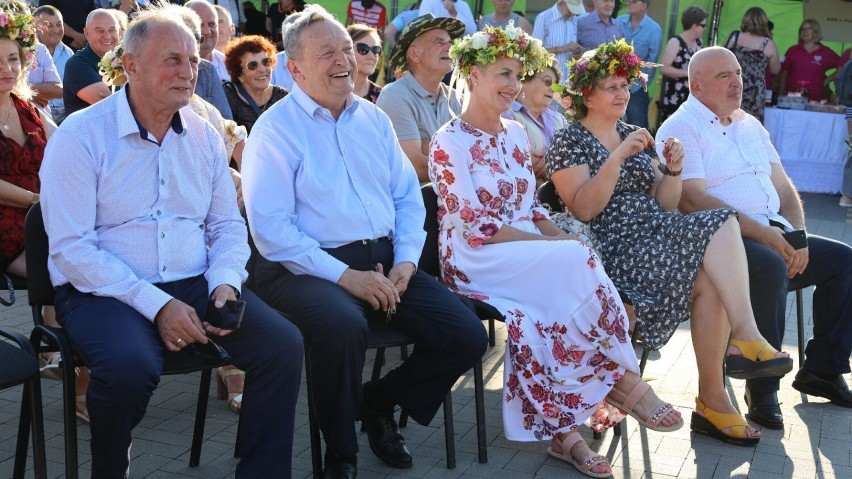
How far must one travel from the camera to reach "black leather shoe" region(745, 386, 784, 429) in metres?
4.29

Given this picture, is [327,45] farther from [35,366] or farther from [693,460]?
[693,460]

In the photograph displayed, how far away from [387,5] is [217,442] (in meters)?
8.86

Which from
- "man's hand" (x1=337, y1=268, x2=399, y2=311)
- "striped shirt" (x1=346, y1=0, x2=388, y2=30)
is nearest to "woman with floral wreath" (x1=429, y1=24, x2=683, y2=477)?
"man's hand" (x1=337, y1=268, x2=399, y2=311)

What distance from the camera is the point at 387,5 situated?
12.0 meters

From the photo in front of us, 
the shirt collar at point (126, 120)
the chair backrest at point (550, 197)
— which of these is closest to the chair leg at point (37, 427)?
the shirt collar at point (126, 120)

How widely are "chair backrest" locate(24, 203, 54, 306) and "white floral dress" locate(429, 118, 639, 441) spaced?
63.3 inches

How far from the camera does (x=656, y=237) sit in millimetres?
4312

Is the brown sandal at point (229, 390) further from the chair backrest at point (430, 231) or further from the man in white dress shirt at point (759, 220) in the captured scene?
the man in white dress shirt at point (759, 220)

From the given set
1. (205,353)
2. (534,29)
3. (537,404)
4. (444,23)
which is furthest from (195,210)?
(534,29)

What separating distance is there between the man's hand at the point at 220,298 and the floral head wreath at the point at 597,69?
6.58 ft

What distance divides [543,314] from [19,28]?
2507 millimetres

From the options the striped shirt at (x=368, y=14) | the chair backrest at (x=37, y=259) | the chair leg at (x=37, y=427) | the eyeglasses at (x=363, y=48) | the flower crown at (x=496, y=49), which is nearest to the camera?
the chair leg at (x=37, y=427)

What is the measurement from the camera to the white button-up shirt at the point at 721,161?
4.73m

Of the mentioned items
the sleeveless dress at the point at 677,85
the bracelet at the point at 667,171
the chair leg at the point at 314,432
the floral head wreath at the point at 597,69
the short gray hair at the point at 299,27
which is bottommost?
the chair leg at the point at 314,432
